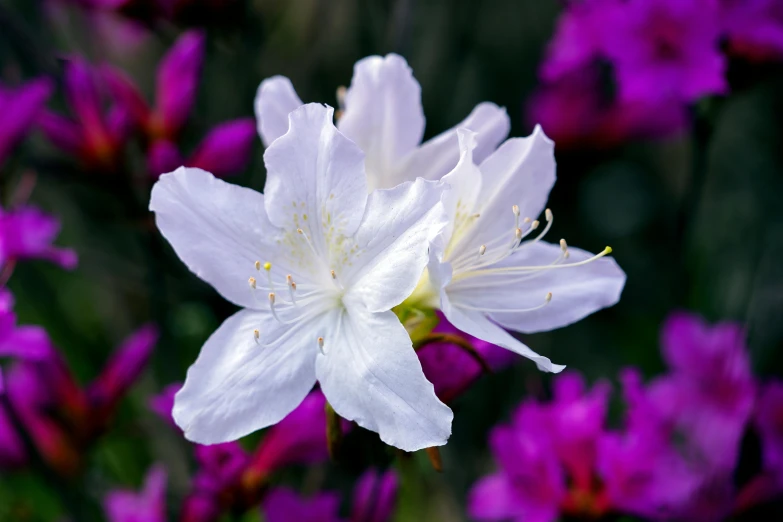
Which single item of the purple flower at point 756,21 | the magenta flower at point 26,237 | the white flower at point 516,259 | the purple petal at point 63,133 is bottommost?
the magenta flower at point 26,237

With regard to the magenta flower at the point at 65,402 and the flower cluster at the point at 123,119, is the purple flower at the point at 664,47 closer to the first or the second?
the flower cluster at the point at 123,119

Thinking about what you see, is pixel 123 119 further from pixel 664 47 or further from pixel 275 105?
pixel 664 47

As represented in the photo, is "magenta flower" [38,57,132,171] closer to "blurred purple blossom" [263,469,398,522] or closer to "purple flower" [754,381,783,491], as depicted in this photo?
"blurred purple blossom" [263,469,398,522]

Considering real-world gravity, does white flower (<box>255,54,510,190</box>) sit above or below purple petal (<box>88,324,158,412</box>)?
above

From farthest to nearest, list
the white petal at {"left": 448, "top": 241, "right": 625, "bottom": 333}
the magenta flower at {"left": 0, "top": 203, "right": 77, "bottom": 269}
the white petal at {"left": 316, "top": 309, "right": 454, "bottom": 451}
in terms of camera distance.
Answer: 1. the magenta flower at {"left": 0, "top": 203, "right": 77, "bottom": 269}
2. the white petal at {"left": 448, "top": 241, "right": 625, "bottom": 333}
3. the white petal at {"left": 316, "top": 309, "right": 454, "bottom": 451}

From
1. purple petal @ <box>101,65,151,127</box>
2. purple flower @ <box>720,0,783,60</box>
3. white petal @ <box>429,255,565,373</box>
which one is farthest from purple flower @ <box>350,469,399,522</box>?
purple flower @ <box>720,0,783,60</box>

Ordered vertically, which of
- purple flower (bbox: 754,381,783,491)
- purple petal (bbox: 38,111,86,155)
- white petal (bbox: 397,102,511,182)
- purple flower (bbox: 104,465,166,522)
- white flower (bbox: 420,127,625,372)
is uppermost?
white petal (bbox: 397,102,511,182)

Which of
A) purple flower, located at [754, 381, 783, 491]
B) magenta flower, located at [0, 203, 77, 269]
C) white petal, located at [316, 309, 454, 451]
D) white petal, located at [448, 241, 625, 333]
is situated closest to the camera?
white petal, located at [316, 309, 454, 451]

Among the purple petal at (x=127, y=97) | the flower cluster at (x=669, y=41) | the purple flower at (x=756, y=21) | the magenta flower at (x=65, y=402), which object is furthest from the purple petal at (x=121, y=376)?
the purple flower at (x=756, y=21)
